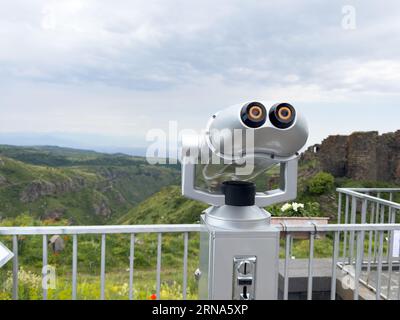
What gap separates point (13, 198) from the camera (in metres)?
32.2

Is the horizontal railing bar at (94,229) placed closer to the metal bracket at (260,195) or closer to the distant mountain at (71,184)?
the metal bracket at (260,195)

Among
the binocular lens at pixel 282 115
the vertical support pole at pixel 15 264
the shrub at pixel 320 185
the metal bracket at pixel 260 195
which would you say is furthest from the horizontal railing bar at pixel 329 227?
the shrub at pixel 320 185

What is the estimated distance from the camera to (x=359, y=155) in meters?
13.6

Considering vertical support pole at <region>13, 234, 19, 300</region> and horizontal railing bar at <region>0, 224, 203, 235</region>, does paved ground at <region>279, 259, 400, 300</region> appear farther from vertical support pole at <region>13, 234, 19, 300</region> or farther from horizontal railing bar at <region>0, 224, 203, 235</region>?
vertical support pole at <region>13, 234, 19, 300</region>

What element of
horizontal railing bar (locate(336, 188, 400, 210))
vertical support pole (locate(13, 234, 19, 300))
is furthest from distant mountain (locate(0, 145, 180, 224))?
vertical support pole (locate(13, 234, 19, 300))

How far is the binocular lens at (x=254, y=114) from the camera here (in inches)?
54.5

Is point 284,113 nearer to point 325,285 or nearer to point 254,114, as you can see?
point 254,114

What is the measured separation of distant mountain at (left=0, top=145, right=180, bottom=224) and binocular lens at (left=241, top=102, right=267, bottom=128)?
28.3 meters

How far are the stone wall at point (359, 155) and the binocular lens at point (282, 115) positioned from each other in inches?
492

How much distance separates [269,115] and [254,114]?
63mm

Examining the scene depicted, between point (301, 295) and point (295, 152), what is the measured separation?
2251 millimetres
